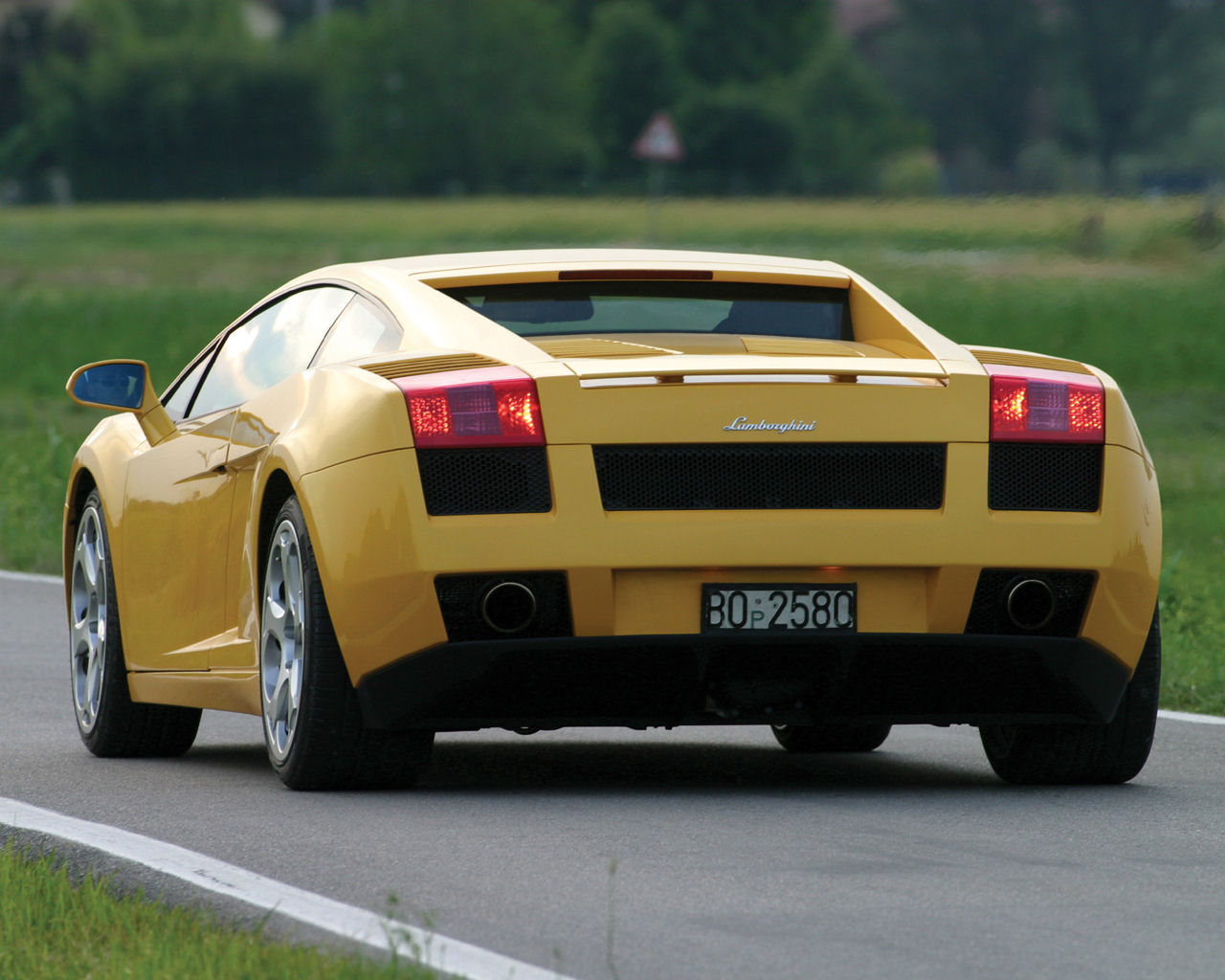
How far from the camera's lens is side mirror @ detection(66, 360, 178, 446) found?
26.8 ft

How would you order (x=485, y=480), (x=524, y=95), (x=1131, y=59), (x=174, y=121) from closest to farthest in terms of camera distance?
(x=485, y=480) → (x=174, y=121) → (x=524, y=95) → (x=1131, y=59)

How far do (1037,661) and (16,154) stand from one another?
96943 mm

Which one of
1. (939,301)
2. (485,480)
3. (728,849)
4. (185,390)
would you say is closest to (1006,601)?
(728,849)

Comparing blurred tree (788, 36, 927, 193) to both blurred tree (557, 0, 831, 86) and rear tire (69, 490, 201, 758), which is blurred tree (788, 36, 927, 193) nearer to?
blurred tree (557, 0, 831, 86)

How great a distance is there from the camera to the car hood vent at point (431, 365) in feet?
21.3

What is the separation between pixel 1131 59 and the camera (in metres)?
120

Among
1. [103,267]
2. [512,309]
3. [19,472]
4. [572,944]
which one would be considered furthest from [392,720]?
[103,267]

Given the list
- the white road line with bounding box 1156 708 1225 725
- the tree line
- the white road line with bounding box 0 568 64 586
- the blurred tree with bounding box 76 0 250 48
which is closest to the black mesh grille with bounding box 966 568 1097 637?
the white road line with bounding box 1156 708 1225 725

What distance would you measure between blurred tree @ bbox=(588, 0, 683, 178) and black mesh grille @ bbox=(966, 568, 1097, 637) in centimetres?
10304

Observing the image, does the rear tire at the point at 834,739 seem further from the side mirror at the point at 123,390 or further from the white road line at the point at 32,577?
the white road line at the point at 32,577

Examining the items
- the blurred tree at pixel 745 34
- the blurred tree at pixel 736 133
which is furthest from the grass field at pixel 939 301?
the blurred tree at pixel 745 34

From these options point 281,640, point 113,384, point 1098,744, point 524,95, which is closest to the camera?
point 281,640

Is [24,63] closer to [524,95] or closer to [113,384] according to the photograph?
[524,95]

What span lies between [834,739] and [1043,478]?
78.5 inches
